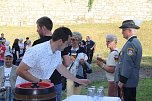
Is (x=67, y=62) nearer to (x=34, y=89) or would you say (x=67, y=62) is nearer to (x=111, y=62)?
(x=111, y=62)

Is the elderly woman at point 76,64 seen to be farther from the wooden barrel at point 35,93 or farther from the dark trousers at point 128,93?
the wooden barrel at point 35,93

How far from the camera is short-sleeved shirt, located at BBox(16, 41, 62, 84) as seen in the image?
184 inches

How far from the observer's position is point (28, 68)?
468 cm

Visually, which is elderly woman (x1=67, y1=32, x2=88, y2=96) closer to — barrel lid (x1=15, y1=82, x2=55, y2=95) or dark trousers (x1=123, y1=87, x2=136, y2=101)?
dark trousers (x1=123, y1=87, x2=136, y2=101)

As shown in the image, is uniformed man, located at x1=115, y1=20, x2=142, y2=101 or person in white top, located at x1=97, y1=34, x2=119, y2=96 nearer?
uniformed man, located at x1=115, y1=20, x2=142, y2=101

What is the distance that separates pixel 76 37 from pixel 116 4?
86.7 feet

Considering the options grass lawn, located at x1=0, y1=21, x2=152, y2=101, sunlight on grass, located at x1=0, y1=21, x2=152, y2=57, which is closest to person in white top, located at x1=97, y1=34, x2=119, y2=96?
grass lawn, located at x1=0, y1=21, x2=152, y2=101

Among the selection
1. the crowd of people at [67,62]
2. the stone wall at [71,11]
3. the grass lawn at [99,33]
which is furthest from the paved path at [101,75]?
the stone wall at [71,11]

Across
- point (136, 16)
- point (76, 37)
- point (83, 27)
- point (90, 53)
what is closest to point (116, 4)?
point (136, 16)

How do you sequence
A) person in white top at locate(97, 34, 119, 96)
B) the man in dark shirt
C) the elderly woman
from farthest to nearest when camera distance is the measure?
the elderly woman < person in white top at locate(97, 34, 119, 96) < the man in dark shirt

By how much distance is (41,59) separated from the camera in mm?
4703

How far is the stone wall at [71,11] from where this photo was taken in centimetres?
3291

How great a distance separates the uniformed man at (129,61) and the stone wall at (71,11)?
26.6m

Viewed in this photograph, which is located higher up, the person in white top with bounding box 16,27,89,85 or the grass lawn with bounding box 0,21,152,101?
the person in white top with bounding box 16,27,89,85
